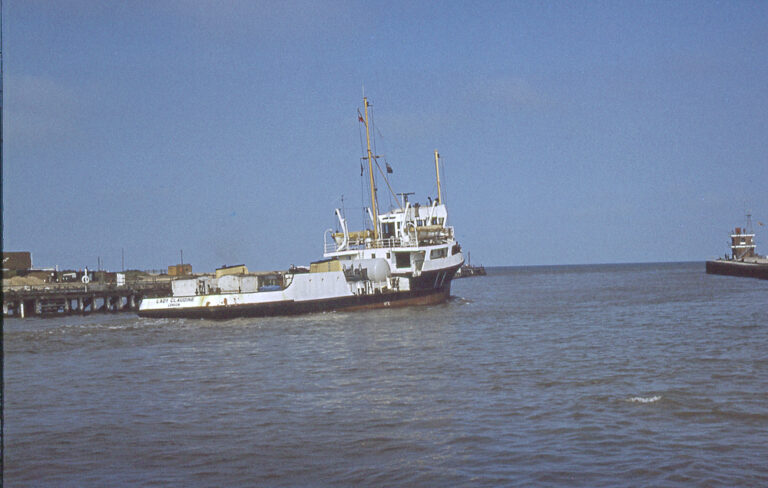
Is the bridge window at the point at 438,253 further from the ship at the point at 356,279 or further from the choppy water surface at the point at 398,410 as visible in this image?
the choppy water surface at the point at 398,410

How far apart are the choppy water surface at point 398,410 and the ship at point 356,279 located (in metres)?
12.6

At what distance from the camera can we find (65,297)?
64.6m

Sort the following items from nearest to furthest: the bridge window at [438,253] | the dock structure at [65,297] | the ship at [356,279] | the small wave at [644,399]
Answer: the small wave at [644,399], the ship at [356,279], the bridge window at [438,253], the dock structure at [65,297]

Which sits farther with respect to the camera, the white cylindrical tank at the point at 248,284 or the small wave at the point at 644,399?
the white cylindrical tank at the point at 248,284

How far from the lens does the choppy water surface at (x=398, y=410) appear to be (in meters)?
11.8

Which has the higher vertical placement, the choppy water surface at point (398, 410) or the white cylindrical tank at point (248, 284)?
the white cylindrical tank at point (248, 284)

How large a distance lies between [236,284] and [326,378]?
2719 centimetres

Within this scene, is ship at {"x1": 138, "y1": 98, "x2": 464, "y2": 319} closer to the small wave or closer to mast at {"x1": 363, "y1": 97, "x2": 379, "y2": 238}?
mast at {"x1": 363, "y1": 97, "x2": 379, "y2": 238}

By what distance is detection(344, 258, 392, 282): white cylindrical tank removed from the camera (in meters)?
51.3

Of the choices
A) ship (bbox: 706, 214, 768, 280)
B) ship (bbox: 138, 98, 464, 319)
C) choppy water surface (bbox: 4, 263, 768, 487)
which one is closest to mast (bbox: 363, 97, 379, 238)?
ship (bbox: 138, 98, 464, 319)

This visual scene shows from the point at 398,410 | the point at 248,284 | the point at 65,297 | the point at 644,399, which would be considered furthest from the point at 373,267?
the point at 644,399

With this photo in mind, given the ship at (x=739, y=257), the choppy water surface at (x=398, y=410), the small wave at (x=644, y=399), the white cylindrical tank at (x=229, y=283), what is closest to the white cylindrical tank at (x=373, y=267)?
the white cylindrical tank at (x=229, y=283)

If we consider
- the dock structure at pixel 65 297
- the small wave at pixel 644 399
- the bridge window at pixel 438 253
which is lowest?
the small wave at pixel 644 399

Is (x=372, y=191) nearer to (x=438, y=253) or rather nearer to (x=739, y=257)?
(x=438, y=253)
